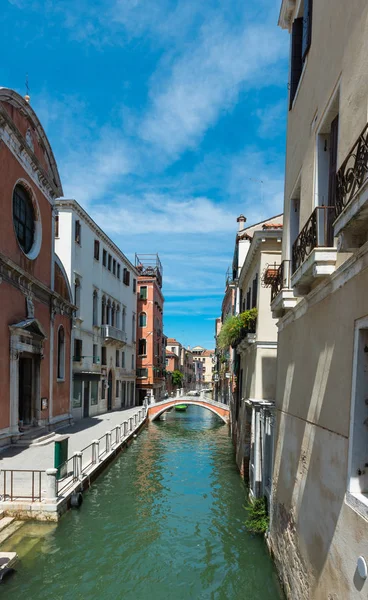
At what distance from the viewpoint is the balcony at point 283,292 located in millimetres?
6773

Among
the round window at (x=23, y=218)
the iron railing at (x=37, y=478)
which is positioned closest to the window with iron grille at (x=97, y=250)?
the round window at (x=23, y=218)

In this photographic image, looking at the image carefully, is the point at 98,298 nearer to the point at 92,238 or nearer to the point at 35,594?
the point at 92,238

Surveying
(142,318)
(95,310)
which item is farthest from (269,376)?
(142,318)

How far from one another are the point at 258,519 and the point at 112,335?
21.6 meters

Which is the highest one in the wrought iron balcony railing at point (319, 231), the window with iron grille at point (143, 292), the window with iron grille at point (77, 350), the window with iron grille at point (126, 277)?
the window with iron grille at point (126, 277)

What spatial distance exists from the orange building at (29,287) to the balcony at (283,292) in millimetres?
8846

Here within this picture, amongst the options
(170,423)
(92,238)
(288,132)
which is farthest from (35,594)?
(170,423)

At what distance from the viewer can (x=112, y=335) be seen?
2962 centimetres

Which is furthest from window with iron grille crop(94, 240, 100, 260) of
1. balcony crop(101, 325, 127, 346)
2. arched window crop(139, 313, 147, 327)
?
arched window crop(139, 313, 147, 327)

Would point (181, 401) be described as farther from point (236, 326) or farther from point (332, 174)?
point (332, 174)

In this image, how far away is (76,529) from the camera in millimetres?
9031

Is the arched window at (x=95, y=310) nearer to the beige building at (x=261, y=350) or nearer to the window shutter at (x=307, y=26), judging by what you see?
the beige building at (x=261, y=350)

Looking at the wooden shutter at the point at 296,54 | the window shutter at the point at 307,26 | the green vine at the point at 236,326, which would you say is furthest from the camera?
the green vine at the point at 236,326

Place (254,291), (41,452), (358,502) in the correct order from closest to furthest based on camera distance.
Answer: (358,502), (254,291), (41,452)
